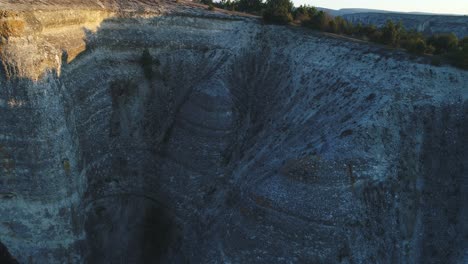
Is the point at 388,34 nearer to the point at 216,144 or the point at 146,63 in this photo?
the point at 216,144

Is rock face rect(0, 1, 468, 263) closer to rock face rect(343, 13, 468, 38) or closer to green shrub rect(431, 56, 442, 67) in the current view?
green shrub rect(431, 56, 442, 67)

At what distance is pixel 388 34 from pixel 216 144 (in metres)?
16.5

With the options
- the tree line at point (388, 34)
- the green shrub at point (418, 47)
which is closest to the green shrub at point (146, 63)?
the tree line at point (388, 34)

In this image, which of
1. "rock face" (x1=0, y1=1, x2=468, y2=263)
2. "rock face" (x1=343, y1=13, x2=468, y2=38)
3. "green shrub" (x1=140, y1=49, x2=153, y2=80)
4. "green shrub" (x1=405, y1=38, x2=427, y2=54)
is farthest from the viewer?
"rock face" (x1=343, y1=13, x2=468, y2=38)

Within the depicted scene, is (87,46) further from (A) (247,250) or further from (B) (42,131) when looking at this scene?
(A) (247,250)

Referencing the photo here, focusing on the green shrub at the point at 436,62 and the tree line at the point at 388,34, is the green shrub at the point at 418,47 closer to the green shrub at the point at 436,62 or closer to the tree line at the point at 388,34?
the tree line at the point at 388,34

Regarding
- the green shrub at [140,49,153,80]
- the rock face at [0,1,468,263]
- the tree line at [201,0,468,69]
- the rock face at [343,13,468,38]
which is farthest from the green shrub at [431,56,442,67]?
the green shrub at [140,49,153,80]

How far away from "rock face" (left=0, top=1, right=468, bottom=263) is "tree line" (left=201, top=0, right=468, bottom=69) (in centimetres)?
194

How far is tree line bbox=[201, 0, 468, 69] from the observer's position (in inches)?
1068

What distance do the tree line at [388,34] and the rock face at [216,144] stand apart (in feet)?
6.35

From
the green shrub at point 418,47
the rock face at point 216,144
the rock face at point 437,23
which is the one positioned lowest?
the rock face at point 216,144

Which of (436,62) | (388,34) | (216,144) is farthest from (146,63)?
(436,62)

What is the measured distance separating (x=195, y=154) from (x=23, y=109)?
492 inches

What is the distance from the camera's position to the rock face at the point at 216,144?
74.9ft
